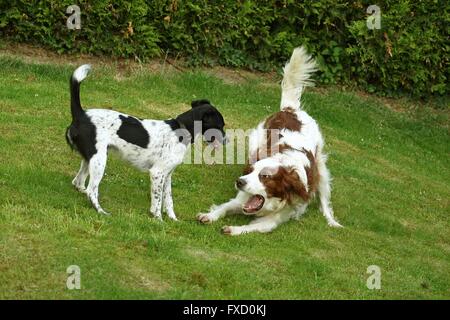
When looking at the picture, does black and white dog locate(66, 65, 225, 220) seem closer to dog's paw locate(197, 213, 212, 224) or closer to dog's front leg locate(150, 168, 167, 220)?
dog's front leg locate(150, 168, 167, 220)

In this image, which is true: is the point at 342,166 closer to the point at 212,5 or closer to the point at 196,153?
the point at 196,153

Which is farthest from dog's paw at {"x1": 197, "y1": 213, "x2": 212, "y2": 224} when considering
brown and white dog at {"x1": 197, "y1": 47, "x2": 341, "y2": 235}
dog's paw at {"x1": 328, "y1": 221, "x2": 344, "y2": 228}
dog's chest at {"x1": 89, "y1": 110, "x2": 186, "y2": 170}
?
dog's paw at {"x1": 328, "y1": 221, "x2": 344, "y2": 228}

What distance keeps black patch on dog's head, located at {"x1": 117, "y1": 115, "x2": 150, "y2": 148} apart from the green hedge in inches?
209

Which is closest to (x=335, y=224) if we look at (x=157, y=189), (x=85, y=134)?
(x=157, y=189)

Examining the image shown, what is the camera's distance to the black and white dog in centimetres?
731

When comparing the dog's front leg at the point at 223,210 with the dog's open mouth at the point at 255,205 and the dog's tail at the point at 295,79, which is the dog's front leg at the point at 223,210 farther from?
the dog's tail at the point at 295,79

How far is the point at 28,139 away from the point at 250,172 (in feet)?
9.14

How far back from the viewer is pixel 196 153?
399 inches

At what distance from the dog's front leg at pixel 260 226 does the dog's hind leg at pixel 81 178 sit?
1.50m

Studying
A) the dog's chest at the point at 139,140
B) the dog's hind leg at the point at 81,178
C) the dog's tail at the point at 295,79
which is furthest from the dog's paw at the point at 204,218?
the dog's tail at the point at 295,79

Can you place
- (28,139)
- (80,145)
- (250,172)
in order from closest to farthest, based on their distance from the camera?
(80,145) → (250,172) → (28,139)

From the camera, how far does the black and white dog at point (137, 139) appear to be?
7309 mm

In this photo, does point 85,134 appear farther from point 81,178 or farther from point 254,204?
point 254,204

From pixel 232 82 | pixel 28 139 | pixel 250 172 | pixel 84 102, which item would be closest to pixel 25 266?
pixel 250 172
